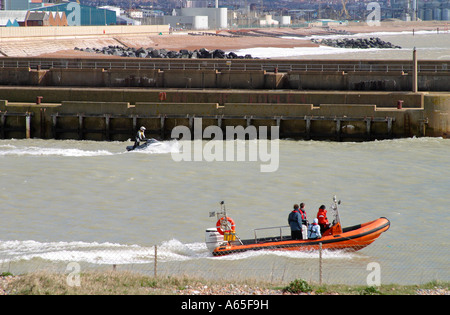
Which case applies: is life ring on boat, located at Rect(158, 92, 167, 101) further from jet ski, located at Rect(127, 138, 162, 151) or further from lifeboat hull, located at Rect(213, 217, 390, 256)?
lifeboat hull, located at Rect(213, 217, 390, 256)

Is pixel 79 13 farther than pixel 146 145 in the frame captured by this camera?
Yes

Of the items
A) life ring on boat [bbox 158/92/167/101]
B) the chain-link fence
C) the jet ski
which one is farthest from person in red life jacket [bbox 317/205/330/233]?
life ring on boat [bbox 158/92/167/101]

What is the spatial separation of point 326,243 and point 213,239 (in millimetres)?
2978

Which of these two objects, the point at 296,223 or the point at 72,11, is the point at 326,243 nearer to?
the point at 296,223

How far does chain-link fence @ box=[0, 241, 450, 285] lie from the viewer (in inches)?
670

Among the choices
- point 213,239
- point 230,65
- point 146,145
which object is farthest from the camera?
point 230,65

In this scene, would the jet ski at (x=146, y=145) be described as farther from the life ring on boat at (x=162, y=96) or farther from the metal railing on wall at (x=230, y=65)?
the metal railing on wall at (x=230, y=65)

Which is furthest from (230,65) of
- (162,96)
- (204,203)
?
(204,203)

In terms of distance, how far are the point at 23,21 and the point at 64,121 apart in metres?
88.2

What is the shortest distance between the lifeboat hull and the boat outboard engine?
11 cm

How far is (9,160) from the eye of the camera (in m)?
33.0

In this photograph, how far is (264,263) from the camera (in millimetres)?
18344

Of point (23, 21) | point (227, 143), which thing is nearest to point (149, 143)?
point (227, 143)
